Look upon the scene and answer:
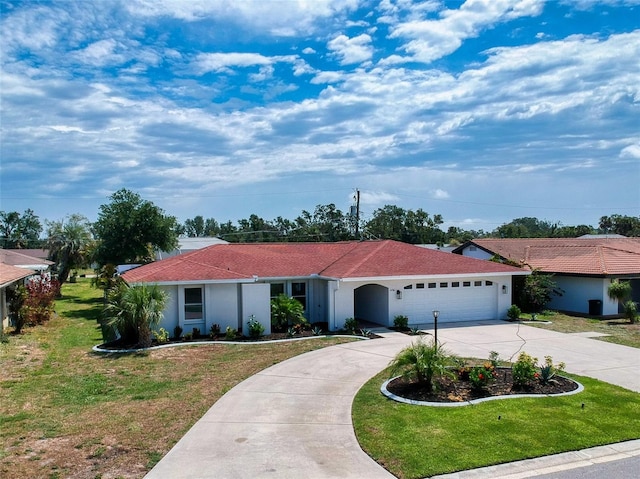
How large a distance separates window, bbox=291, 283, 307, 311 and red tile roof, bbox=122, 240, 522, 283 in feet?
2.31

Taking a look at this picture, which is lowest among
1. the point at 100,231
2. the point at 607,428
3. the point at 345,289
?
the point at 607,428

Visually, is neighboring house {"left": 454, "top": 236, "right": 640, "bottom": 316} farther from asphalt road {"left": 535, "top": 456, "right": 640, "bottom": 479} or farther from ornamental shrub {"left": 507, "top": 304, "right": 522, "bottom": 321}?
asphalt road {"left": 535, "top": 456, "right": 640, "bottom": 479}

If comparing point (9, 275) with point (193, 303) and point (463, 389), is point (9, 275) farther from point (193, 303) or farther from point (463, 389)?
point (463, 389)

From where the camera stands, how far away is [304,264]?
2452 centimetres

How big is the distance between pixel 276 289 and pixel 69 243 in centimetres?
2624

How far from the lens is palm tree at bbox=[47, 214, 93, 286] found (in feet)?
138

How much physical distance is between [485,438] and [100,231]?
30283 millimetres

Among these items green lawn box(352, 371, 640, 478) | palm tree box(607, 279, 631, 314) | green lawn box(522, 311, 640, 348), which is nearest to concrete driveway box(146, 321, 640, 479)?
green lawn box(352, 371, 640, 478)

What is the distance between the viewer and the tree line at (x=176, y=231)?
33219 mm

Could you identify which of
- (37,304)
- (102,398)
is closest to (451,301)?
(102,398)

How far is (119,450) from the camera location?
8703 mm

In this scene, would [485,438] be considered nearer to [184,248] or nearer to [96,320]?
[96,320]

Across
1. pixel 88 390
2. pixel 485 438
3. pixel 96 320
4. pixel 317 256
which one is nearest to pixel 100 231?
pixel 96 320

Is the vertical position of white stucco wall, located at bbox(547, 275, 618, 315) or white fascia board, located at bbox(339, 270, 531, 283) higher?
white fascia board, located at bbox(339, 270, 531, 283)
